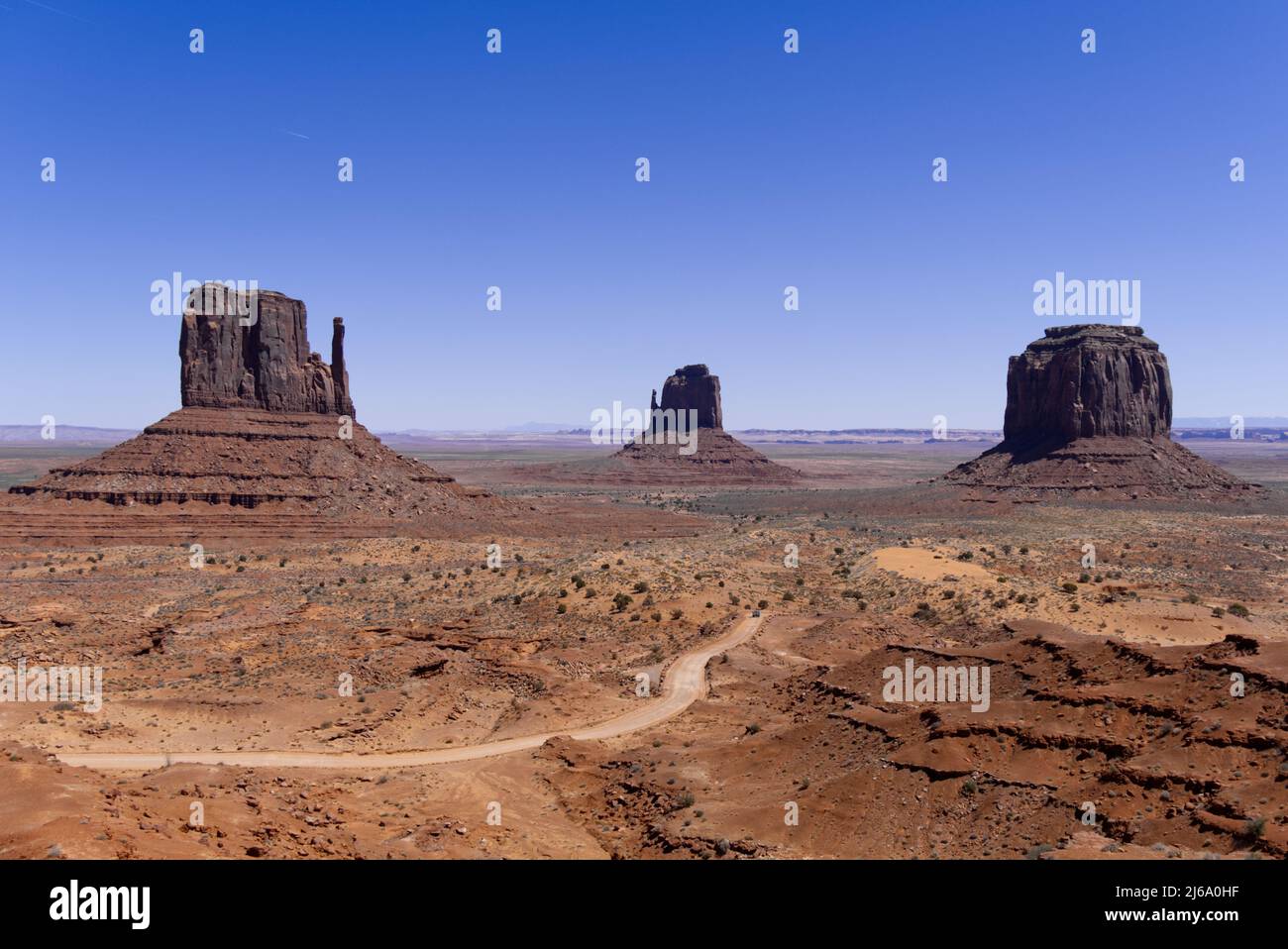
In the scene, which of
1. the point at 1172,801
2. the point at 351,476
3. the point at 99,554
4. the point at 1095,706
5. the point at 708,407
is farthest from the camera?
the point at 708,407

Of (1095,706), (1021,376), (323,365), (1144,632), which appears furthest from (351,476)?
(1021,376)

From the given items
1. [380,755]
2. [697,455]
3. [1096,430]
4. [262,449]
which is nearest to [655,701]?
[380,755]

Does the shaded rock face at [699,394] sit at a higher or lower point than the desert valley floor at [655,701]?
higher

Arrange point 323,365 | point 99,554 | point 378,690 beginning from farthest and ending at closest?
point 323,365 → point 99,554 → point 378,690

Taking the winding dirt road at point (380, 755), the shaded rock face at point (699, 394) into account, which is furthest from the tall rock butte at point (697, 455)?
the winding dirt road at point (380, 755)

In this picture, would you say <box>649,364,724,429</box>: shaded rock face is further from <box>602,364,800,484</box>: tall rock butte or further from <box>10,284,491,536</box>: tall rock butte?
<box>10,284,491,536</box>: tall rock butte

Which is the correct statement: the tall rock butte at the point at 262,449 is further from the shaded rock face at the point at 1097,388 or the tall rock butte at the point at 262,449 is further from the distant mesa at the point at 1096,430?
the shaded rock face at the point at 1097,388

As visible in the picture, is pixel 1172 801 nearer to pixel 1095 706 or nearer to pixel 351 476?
pixel 1095 706
